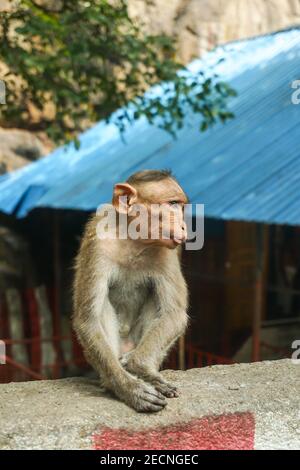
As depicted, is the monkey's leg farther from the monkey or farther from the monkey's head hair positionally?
the monkey's head hair

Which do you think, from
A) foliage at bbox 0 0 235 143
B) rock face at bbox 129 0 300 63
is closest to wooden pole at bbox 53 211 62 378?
foliage at bbox 0 0 235 143

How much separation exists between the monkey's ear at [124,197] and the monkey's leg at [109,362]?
440 millimetres

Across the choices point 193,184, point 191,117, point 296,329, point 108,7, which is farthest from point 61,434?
→ point 191,117

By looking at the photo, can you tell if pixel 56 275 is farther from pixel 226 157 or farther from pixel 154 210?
pixel 154 210

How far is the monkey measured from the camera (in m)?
3.50

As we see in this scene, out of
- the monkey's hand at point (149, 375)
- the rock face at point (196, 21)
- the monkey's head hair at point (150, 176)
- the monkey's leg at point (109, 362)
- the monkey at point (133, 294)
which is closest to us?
the monkey's leg at point (109, 362)

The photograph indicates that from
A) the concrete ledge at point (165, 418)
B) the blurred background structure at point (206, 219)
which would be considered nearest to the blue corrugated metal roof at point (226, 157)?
the blurred background structure at point (206, 219)

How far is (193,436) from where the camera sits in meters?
3.00

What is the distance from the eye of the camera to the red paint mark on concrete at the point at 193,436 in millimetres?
2891

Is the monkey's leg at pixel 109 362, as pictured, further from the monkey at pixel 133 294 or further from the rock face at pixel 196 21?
the rock face at pixel 196 21

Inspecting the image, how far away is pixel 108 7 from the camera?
5.97m

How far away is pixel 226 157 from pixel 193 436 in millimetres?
5057

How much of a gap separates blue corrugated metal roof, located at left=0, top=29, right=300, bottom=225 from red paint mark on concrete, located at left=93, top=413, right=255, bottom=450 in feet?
8.96
